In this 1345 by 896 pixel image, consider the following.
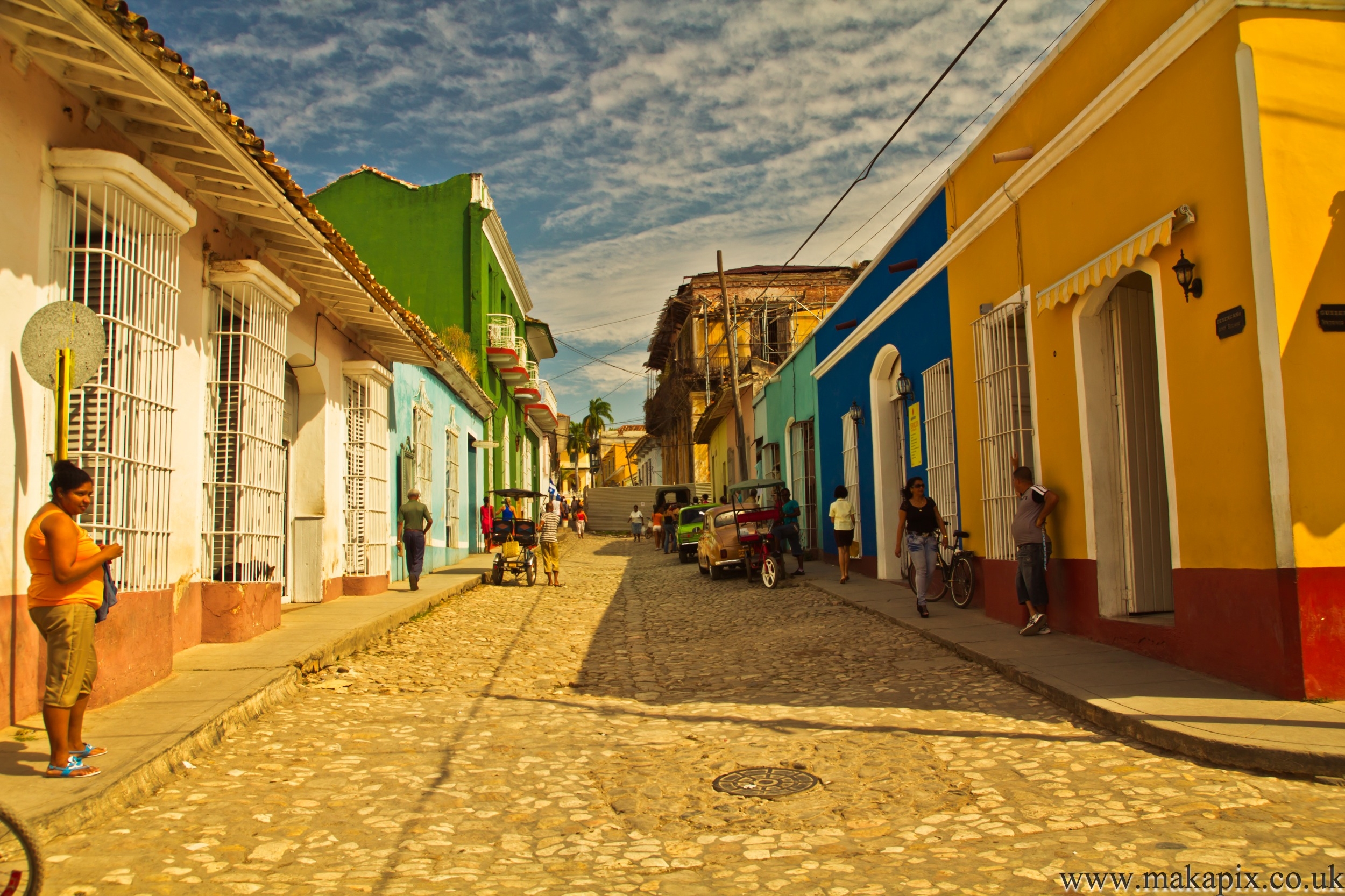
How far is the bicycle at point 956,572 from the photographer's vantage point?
35.1 feet

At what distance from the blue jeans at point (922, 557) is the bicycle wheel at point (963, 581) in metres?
0.53

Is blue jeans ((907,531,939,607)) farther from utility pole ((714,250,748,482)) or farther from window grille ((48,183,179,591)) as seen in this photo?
utility pole ((714,250,748,482))

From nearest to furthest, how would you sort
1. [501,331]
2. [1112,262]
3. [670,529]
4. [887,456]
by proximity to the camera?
[1112,262] → [887,456] → [501,331] → [670,529]

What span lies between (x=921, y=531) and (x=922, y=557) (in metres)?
0.30

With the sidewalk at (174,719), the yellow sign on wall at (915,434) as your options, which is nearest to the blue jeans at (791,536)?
the yellow sign on wall at (915,434)

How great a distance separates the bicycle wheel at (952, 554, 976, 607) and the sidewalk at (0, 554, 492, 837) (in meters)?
6.29

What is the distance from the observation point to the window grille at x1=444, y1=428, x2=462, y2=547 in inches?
801

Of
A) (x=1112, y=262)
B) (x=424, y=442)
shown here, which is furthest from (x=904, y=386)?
(x=424, y=442)

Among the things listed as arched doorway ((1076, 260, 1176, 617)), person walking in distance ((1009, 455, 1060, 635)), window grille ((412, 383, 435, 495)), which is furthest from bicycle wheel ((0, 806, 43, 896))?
window grille ((412, 383, 435, 495))

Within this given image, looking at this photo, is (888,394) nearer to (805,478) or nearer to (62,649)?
(805,478)

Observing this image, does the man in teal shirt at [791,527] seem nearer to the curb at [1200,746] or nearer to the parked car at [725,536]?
the parked car at [725,536]

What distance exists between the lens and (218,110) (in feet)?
22.6

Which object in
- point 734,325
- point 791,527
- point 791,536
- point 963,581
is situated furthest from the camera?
point 734,325

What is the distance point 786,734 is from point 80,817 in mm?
3465
